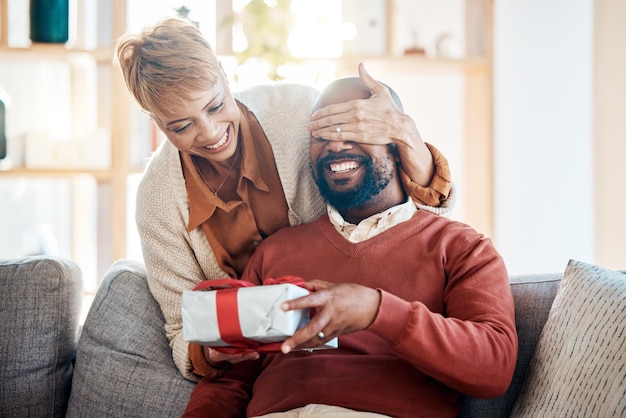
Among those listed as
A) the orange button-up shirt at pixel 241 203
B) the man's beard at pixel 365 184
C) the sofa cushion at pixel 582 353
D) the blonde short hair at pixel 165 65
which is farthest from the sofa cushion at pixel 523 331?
the blonde short hair at pixel 165 65

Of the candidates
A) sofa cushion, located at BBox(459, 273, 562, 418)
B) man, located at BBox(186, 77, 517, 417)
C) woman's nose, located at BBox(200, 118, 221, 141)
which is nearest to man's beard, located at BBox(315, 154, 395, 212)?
man, located at BBox(186, 77, 517, 417)

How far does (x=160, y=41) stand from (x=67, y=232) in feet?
6.78

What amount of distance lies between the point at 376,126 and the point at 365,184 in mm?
136

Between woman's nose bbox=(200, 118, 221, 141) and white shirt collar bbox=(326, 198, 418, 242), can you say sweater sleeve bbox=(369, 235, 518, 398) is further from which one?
woman's nose bbox=(200, 118, 221, 141)

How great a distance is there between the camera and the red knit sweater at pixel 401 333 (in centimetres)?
142

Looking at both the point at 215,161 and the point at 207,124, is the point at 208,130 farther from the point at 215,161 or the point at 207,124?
the point at 215,161

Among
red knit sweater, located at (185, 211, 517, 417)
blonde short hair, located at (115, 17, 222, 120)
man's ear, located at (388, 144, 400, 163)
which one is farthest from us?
man's ear, located at (388, 144, 400, 163)

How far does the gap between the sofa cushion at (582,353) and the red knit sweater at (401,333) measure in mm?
96

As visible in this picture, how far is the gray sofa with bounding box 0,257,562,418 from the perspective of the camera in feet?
6.07

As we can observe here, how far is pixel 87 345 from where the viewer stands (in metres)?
1.93

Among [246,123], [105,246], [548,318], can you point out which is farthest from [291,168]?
[105,246]

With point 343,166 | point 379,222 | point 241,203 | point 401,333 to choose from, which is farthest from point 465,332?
point 241,203

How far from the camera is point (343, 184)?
1808 millimetres

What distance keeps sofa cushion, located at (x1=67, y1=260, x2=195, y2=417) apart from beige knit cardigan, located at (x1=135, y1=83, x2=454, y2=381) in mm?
46
